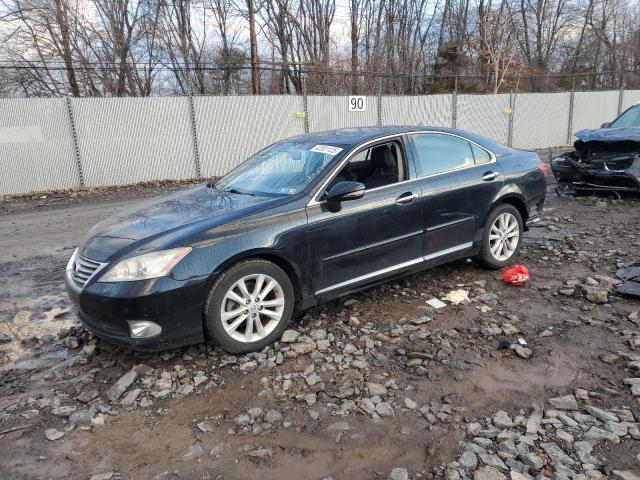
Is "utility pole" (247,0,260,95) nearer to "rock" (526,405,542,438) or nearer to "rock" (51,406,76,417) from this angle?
"rock" (51,406,76,417)

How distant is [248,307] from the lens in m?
3.67

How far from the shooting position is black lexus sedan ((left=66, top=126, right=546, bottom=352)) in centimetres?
342

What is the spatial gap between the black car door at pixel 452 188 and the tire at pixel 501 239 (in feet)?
0.58

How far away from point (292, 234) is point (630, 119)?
8.48m

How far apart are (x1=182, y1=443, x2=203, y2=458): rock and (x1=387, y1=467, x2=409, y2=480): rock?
102cm

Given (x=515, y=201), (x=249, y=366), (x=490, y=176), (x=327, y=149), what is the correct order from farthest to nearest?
(x=515, y=201) < (x=490, y=176) < (x=327, y=149) < (x=249, y=366)

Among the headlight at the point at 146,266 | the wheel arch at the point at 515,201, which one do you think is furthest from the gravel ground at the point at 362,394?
the wheel arch at the point at 515,201

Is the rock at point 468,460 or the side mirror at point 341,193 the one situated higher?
the side mirror at point 341,193

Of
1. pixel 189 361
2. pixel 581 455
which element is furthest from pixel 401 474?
pixel 189 361

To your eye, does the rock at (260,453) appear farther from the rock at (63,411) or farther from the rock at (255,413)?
the rock at (63,411)

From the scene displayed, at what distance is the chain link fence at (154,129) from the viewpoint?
12.5 metres

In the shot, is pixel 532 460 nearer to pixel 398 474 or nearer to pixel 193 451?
pixel 398 474

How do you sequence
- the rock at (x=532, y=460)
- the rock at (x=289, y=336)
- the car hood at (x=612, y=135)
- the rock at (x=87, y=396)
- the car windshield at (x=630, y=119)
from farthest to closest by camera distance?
1. the car windshield at (x=630, y=119)
2. the car hood at (x=612, y=135)
3. the rock at (x=289, y=336)
4. the rock at (x=87, y=396)
5. the rock at (x=532, y=460)

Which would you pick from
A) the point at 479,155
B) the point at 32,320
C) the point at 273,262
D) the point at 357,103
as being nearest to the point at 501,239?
the point at 479,155
